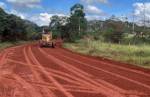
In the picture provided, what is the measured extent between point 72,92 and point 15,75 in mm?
5773

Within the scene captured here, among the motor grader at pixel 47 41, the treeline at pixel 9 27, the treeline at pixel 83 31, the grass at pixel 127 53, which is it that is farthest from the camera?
the treeline at pixel 9 27

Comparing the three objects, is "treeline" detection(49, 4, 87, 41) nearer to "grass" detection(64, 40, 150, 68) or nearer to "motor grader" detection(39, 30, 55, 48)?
"motor grader" detection(39, 30, 55, 48)

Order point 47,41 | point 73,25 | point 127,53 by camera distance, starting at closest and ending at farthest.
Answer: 1. point 127,53
2. point 47,41
3. point 73,25

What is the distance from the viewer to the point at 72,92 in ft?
40.5

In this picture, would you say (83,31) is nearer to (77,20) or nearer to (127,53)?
(77,20)

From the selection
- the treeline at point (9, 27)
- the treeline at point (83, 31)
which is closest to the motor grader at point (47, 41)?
the treeline at point (83, 31)

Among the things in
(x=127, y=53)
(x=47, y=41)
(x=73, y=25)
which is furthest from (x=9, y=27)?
(x=127, y=53)

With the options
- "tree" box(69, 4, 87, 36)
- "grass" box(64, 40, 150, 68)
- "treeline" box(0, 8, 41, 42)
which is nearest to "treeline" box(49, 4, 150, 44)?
"tree" box(69, 4, 87, 36)

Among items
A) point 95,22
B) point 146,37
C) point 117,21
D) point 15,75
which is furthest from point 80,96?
point 95,22

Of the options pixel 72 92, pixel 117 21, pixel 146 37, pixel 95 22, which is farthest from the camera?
pixel 95 22

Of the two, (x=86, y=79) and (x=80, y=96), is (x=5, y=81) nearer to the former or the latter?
(x=86, y=79)

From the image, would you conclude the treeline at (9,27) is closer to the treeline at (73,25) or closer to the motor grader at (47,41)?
the treeline at (73,25)

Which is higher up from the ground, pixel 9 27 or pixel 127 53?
pixel 9 27

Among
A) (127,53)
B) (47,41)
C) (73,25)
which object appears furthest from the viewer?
(73,25)
